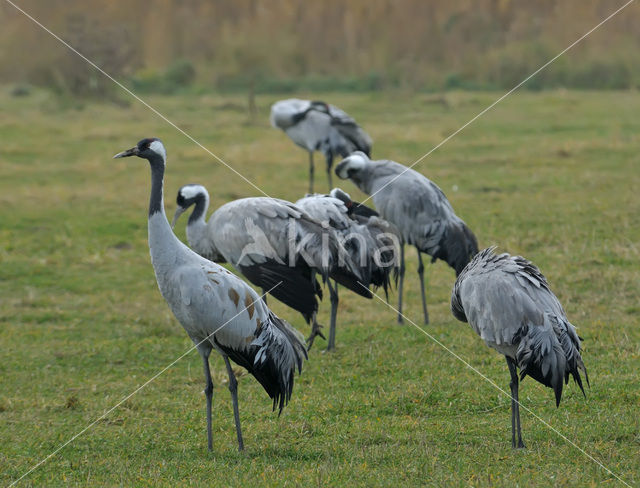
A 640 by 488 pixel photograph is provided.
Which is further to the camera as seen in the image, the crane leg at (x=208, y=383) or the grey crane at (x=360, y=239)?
the grey crane at (x=360, y=239)

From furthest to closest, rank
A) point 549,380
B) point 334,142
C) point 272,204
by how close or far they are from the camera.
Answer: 1. point 334,142
2. point 272,204
3. point 549,380

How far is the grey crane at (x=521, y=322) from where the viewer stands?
500 cm

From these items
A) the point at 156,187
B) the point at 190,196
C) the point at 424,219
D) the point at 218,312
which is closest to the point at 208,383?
the point at 218,312

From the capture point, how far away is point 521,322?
510 centimetres

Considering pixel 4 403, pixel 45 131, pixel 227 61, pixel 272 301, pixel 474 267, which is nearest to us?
pixel 474 267

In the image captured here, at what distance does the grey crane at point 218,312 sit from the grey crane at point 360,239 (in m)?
1.96

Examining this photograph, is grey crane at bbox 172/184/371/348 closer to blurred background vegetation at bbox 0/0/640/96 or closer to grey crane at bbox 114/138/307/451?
grey crane at bbox 114/138/307/451

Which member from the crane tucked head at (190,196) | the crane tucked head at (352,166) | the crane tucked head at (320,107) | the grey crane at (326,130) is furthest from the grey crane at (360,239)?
the crane tucked head at (320,107)

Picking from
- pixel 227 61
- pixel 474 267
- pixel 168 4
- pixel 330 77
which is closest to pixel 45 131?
pixel 227 61

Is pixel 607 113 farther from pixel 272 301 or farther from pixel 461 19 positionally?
pixel 272 301

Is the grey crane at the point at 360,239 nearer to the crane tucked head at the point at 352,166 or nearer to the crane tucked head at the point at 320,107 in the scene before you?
the crane tucked head at the point at 352,166

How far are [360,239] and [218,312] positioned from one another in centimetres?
249

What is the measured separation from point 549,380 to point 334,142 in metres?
8.95

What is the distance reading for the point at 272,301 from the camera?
30.9 feet
